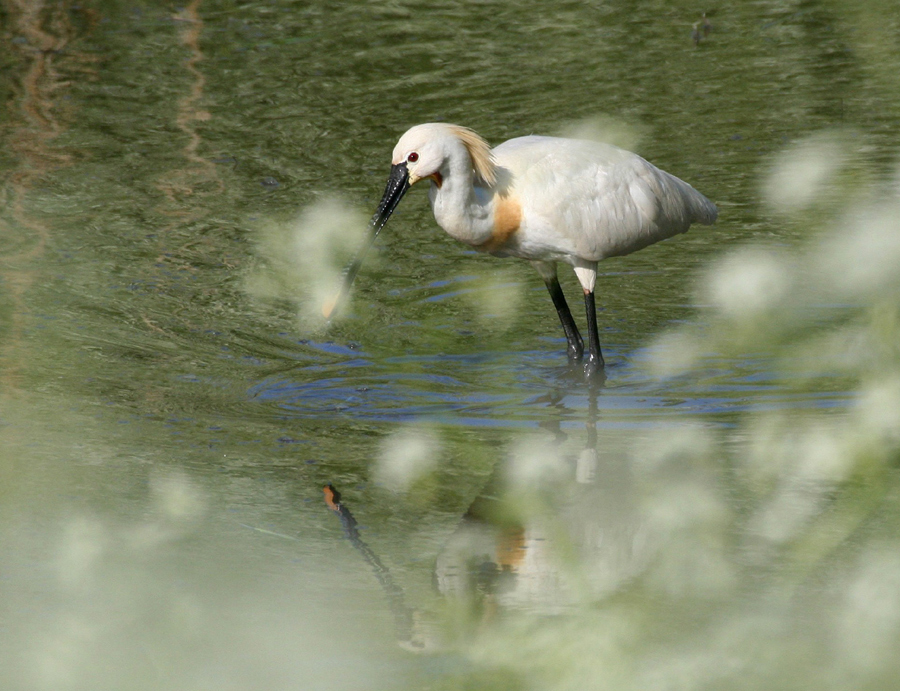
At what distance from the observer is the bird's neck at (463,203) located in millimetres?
5906

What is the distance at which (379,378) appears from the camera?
610 cm

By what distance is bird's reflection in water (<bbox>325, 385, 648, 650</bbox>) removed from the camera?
13.5 feet

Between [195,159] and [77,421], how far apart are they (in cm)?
379

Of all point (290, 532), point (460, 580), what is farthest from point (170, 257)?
point (460, 580)

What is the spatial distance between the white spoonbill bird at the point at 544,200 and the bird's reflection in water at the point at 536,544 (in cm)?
116

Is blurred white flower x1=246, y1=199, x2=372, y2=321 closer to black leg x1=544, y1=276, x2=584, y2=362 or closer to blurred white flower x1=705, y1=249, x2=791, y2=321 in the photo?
black leg x1=544, y1=276, x2=584, y2=362

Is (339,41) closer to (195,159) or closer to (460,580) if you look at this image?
(195,159)

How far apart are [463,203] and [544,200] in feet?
1.21

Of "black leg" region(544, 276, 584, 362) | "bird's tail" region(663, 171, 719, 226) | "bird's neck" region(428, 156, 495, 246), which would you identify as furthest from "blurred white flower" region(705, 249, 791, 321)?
"bird's neck" region(428, 156, 495, 246)

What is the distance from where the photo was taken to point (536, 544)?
446 cm

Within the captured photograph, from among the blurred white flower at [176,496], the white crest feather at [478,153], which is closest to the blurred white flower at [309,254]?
the white crest feather at [478,153]

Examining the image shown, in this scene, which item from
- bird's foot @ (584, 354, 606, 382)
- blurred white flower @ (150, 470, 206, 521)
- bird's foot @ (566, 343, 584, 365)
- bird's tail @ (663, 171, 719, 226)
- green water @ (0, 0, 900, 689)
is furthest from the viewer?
bird's tail @ (663, 171, 719, 226)

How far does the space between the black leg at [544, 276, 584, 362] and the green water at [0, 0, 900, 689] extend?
97 mm

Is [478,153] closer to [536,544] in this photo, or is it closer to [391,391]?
[391,391]
